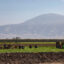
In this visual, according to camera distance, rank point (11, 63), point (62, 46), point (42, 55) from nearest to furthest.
Result: point (11, 63), point (42, 55), point (62, 46)

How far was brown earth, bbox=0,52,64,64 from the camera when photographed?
24.8 m

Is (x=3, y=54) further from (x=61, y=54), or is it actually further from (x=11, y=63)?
(x=61, y=54)

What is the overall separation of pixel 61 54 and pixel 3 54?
26.1 feet

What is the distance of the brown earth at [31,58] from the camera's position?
81.5 feet

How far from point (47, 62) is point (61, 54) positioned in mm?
3115

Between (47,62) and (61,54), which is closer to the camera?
(47,62)

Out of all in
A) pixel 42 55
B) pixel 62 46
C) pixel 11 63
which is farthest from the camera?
pixel 62 46

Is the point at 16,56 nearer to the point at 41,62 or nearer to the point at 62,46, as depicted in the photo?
the point at 41,62

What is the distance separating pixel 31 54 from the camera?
26328mm

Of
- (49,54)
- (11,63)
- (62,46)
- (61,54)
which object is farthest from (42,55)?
(62,46)

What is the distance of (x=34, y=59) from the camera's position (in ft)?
83.5

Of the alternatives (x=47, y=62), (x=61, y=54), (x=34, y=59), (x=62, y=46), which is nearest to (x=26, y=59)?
(x=34, y=59)

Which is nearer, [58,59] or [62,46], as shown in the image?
[58,59]

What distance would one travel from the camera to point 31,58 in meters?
25.6
